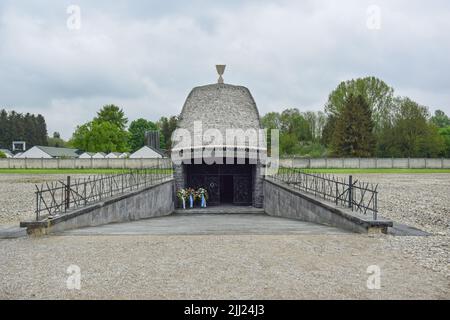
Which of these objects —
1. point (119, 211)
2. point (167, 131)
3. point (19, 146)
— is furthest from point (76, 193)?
point (19, 146)

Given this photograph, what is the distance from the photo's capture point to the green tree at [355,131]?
51.8 meters

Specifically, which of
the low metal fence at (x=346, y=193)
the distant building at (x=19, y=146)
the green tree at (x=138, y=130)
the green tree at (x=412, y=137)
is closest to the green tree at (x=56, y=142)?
the distant building at (x=19, y=146)

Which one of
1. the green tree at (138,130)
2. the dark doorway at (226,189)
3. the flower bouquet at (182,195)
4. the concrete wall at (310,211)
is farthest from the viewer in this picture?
the green tree at (138,130)

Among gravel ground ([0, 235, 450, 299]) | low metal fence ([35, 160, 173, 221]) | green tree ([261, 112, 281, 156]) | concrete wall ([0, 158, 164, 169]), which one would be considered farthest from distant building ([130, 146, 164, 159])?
gravel ground ([0, 235, 450, 299])

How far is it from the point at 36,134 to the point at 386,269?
367ft

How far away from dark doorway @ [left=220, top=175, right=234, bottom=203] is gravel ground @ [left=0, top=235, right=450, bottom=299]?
18.5 m

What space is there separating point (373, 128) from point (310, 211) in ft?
153

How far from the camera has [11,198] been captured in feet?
63.9

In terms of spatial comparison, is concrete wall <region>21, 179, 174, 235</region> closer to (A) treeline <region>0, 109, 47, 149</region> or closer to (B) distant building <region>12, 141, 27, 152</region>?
(B) distant building <region>12, 141, 27, 152</region>

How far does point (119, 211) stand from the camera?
14680 mm

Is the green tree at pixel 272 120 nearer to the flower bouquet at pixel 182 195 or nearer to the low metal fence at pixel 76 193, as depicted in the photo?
the flower bouquet at pixel 182 195

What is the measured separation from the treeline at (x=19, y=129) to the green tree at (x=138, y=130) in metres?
29.5

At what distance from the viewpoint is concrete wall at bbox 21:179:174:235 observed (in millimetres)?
9744
